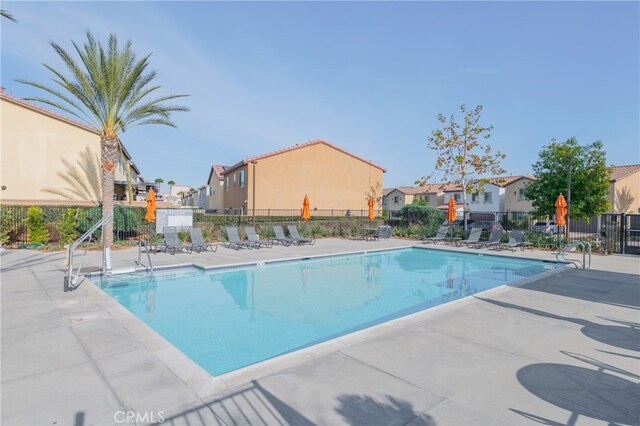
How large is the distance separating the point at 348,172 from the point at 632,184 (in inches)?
1139

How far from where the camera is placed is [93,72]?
13172 mm

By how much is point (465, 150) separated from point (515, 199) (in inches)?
978

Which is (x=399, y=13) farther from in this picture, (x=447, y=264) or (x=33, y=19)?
(x=33, y=19)

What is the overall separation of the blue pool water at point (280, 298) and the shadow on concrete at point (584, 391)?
3259mm

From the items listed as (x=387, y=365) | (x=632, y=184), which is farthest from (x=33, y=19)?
(x=632, y=184)

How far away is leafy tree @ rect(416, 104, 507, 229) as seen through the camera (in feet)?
72.6

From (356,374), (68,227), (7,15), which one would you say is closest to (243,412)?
(356,374)

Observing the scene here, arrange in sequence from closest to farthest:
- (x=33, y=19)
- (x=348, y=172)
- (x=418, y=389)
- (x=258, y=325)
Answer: (x=418, y=389)
(x=258, y=325)
(x=33, y=19)
(x=348, y=172)

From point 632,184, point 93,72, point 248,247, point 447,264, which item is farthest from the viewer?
point 632,184

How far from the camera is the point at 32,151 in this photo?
1877 centimetres

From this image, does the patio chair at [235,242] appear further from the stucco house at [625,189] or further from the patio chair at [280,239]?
the stucco house at [625,189]

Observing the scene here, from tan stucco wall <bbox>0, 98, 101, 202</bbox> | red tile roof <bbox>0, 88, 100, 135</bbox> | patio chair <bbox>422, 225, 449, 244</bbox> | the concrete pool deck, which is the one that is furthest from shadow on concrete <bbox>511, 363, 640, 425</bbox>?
tan stucco wall <bbox>0, 98, 101, 202</bbox>

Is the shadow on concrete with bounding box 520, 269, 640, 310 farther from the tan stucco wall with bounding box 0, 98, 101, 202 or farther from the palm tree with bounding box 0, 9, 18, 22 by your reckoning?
the tan stucco wall with bounding box 0, 98, 101, 202

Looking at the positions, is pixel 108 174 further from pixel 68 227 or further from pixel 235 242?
pixel 235 242
